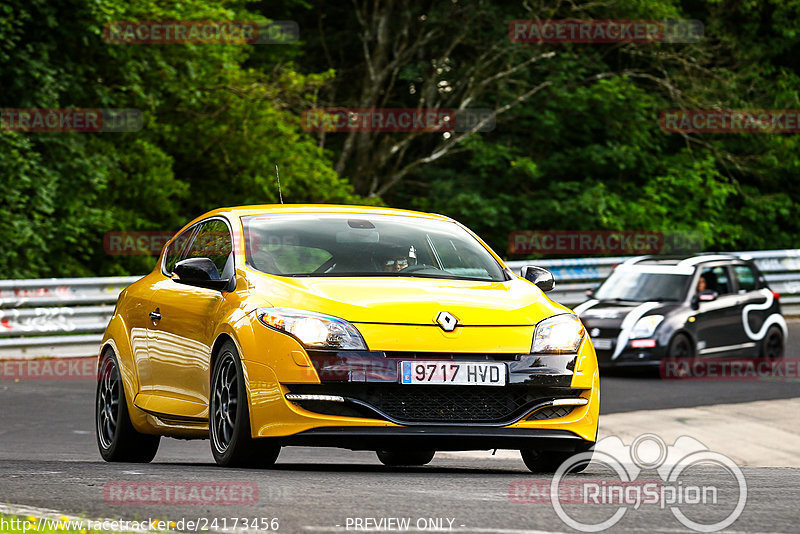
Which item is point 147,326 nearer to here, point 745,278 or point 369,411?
point 369,411

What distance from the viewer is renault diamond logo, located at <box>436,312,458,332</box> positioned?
26.5 feet

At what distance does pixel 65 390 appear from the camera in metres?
17.5

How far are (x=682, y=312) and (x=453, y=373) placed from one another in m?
12.0

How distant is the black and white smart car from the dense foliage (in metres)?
10.5

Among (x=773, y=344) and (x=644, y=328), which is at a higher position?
(x=644, y=328)

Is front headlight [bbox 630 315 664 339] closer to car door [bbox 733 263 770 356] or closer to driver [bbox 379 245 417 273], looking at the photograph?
car door [bbox 733 263 770 356]

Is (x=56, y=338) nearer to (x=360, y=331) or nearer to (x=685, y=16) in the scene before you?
(x=360, y=331)

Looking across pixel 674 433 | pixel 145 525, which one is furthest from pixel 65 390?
pixel 145 525

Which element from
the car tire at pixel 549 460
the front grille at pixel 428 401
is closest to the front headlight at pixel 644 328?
the car tire at pixel 549 460

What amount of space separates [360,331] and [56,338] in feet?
44.6

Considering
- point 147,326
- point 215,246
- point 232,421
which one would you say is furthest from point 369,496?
point 147,326

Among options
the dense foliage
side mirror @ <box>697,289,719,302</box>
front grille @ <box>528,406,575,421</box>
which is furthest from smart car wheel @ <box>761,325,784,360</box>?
front grille @ <box>528,406,575,421</box>

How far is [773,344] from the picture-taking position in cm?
2105

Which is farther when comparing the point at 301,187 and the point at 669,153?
the point at 669,153
